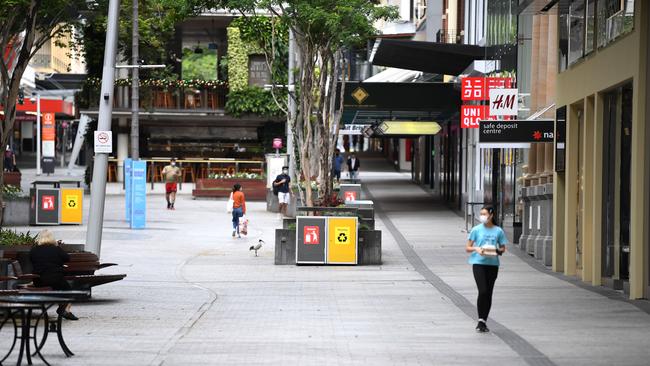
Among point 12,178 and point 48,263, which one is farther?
point 12,178

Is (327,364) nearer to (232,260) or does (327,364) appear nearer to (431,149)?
(232,260)

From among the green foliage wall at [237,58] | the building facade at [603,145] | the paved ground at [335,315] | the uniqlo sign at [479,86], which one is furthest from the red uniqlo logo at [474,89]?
the green foliage wall at [237,58]

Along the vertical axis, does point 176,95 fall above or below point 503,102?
above

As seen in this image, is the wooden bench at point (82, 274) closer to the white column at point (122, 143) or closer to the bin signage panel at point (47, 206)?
the bin signage panel at point (47, 206)

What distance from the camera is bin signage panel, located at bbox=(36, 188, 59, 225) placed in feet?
124

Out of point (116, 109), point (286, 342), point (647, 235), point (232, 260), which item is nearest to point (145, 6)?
point (116, 109)

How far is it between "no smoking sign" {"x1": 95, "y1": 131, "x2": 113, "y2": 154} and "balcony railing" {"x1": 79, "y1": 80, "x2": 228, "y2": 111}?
42154 millimetres

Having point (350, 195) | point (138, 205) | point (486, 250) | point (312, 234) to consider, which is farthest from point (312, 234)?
point (350, 195)

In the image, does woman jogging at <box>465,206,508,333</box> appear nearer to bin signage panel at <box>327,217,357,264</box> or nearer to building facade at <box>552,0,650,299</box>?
building facade at <box>552,0,650,299</box>

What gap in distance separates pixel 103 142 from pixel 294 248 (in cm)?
637

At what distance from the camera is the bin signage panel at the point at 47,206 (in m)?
37.7

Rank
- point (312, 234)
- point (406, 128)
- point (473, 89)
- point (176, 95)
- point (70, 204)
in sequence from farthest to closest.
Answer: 1. point (176, 95)
2. point (406, 128)
3. point (70, 204)
4. point (473, 89)
5. point (312, 234)

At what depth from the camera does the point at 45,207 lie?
124 ft

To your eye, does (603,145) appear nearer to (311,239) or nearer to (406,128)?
(311,239)
